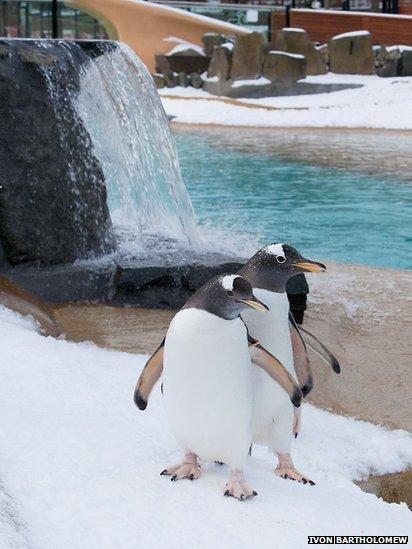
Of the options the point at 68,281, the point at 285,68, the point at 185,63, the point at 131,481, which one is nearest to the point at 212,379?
the point at 131,481

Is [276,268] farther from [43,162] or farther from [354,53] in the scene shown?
[354,53]

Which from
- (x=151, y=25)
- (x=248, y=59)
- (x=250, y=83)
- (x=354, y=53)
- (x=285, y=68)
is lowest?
(x=250, y=83)

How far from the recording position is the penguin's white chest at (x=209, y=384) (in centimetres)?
272

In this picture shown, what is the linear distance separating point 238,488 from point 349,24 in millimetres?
25955

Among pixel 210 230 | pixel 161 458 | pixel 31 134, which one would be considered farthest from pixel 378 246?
pixel 161 458

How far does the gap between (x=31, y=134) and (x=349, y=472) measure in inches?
123

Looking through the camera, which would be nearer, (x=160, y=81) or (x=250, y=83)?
(x=250, y=83)

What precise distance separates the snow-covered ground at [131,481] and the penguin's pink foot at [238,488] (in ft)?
0.07

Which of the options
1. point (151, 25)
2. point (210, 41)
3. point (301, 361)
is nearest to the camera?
point (301, 361)

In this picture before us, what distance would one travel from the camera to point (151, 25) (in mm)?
26062

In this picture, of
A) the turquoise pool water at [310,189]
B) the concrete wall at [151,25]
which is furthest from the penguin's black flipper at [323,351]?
the concrete wall at [151,25]

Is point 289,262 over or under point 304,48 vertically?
over

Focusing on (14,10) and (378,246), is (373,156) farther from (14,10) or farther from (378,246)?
(14,10)

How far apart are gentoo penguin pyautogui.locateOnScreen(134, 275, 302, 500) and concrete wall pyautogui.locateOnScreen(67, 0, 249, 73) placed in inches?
918
